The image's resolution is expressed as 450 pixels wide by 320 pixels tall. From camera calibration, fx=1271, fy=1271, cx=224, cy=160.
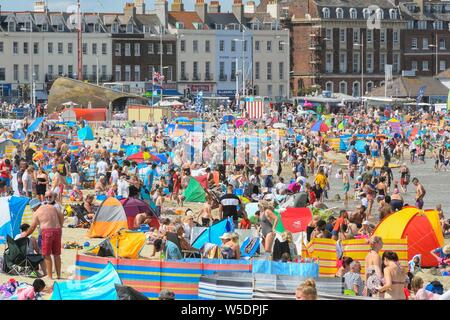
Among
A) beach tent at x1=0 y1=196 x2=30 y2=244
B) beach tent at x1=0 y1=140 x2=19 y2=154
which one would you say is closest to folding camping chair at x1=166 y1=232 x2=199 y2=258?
beach tent at x1=0 y1=196 x2=30 y2=244

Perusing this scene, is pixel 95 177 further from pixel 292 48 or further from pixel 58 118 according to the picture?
pixel 292 48

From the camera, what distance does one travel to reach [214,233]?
18469 millimetres

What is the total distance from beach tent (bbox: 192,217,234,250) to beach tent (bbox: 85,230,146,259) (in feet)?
5.53

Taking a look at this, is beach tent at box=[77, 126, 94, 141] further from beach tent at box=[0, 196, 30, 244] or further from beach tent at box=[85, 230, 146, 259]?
beach tent at box=[85, 230, 146, 259]

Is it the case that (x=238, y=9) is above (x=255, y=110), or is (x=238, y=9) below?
above

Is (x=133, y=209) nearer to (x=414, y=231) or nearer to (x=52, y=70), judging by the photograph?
(x=414, y=231)

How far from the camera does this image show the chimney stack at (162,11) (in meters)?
85.1

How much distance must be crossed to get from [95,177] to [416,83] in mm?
56523

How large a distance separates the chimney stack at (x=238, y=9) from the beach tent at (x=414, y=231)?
69.4 meters

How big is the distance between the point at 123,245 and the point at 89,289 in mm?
4431

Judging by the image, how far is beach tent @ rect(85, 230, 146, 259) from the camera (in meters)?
15.9

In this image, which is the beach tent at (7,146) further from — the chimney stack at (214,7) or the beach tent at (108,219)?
the chimney stack at (214,7)

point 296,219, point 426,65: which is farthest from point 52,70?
point 296,219

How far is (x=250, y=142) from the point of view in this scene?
39.0 meters
